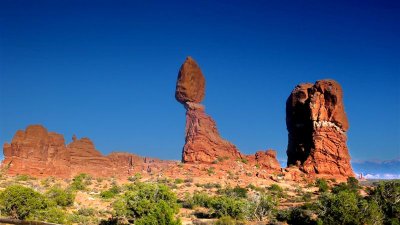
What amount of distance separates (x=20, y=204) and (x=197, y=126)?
127 ft

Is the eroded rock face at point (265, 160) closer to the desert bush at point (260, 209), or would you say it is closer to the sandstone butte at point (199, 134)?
the sandstone butte at point (199, 134)

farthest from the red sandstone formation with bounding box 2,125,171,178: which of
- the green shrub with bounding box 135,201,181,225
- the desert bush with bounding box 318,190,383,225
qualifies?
the desert bush with bounding box 318,190,383,225

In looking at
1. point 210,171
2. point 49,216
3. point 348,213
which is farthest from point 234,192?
point 49,216

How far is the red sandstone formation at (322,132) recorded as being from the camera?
Result: 179ft

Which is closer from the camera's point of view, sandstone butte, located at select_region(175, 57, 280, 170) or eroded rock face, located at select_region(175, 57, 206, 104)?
sandstone butte, located at select_region(175, 57, 280, 170)

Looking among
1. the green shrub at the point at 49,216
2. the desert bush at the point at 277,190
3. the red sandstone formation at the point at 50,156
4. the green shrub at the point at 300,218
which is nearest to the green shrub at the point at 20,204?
the green shrub at the point at 49,216

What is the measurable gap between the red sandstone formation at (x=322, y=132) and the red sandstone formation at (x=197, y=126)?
10585mm

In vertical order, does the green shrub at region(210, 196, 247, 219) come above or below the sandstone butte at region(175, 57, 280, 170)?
below

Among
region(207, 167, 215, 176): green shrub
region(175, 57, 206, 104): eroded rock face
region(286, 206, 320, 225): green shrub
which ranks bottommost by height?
region(286, 206, 320, 225): green shrub

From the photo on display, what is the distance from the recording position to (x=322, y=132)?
5553 centimetres

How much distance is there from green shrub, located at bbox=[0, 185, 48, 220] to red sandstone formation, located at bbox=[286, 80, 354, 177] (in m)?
39.1

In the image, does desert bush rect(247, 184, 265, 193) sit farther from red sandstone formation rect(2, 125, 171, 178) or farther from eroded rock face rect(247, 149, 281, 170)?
red sandstone formation rect(2, 125, 171, 178)

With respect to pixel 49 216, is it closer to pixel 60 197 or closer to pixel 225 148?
pixel 60 197

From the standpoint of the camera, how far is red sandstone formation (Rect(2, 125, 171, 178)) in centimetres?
5809
